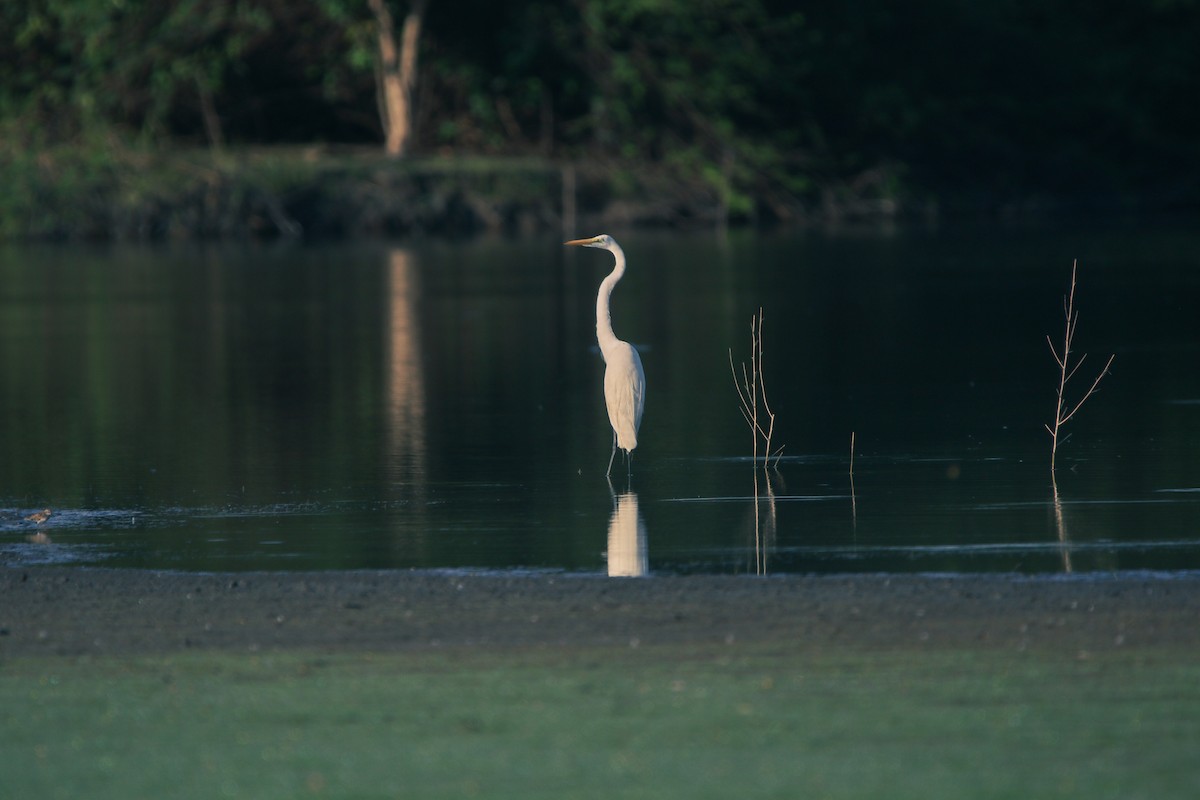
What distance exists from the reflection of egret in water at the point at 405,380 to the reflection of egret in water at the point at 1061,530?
11.9 ft

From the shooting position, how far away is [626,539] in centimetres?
936

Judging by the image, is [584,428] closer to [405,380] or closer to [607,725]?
[405,380]

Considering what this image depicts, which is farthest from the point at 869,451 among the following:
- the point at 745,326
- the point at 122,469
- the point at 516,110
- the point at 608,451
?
the point at 516,110

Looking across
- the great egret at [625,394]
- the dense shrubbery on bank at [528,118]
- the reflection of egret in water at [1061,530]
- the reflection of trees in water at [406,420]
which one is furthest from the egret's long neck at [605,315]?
the dense shrubbery on bank at [528,118]

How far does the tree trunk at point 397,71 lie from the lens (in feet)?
149

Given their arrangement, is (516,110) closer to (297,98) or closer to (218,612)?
(297,98)

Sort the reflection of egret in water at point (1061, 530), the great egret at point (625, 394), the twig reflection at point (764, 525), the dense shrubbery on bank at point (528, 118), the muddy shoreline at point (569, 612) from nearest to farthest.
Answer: the muddy shoreline at point (569, 612) → the reflection of egret in water at point (1061, 530) → the twig reflection at point (764, 525) → the great egret at point (625, 394) → the dense shrubbery on bank at point (528, 118)

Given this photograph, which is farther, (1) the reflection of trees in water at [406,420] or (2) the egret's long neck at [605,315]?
(2) the egret's long neck at [605,315]

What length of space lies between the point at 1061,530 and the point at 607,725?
384 centimetres

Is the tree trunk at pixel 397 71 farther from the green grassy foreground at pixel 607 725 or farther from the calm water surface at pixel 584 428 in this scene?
the green grassy foreground at pixel 607 725

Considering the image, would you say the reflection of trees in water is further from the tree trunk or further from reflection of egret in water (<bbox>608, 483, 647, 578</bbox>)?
the tree trunk

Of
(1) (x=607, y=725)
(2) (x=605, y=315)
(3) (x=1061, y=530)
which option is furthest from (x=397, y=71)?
(1) (x=607, y=725)

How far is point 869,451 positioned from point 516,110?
3891cm

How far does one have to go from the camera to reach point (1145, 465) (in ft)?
37.3
